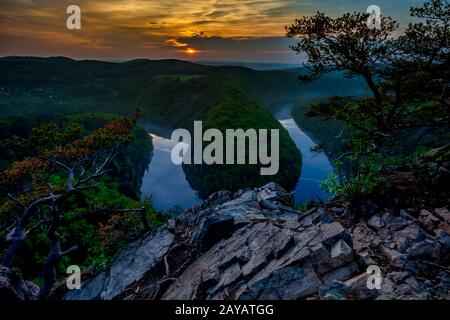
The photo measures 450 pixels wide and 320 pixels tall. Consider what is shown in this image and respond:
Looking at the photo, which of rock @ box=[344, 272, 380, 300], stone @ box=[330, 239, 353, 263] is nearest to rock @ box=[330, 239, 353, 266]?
stone @ box=[330, 239, 353, 263]

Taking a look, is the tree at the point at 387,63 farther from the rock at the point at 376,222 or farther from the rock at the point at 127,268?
the rock at the point at 127,268

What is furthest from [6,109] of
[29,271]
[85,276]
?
[85,276]

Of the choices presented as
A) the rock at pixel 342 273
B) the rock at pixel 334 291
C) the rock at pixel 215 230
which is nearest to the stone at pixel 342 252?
the rock at pixel 342 273

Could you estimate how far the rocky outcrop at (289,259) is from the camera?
5.64m

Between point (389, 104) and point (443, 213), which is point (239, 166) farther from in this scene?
point (443, 213)

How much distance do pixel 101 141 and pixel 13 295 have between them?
8.82 meters

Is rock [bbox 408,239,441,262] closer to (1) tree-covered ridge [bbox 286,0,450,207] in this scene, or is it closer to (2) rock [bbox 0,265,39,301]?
(1) tree-covered ridge [bbox 286,0,450,207]

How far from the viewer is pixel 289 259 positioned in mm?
6578

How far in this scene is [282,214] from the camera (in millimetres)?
9906

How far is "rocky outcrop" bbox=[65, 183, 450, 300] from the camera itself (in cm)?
564

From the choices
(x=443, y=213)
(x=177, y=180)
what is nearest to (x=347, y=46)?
(x=443, y=213)

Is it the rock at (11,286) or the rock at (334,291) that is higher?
the rock at (334,291)

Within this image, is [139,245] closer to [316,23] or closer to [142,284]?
[142,284]
